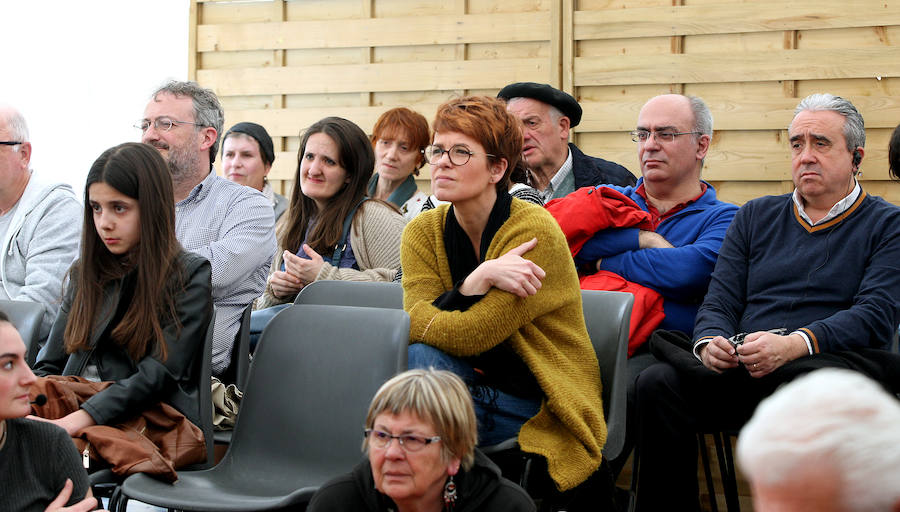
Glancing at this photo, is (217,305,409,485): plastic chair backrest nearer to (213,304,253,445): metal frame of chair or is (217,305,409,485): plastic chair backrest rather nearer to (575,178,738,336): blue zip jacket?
(213,304,253,445): metal frame of chair

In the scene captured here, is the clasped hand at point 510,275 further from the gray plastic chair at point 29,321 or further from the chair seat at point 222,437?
the gray plastic chair at point 29,321

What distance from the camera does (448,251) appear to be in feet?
8.75

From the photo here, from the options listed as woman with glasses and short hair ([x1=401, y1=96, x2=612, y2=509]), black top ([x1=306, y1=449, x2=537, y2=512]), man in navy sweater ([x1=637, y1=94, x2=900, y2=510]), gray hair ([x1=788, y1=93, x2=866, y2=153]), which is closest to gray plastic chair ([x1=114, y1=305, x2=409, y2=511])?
woman with glasses and short hair ([x1=401, y1=96, x2=612, y2=509])

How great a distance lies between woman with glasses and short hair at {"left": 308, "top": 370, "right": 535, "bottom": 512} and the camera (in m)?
2.00

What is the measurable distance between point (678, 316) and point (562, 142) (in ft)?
3.75

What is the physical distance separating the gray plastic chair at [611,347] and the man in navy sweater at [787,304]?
1.00ft

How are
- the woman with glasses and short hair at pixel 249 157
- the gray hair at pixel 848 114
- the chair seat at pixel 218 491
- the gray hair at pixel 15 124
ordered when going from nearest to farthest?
the chair seat at pixel 218 491, the gray hair at pixel 848 114, the gray hair at pixel 15 124, the woman with glasses and short hair at pixel 249 157

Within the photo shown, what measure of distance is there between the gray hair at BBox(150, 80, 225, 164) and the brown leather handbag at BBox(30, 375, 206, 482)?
1396 millimetres

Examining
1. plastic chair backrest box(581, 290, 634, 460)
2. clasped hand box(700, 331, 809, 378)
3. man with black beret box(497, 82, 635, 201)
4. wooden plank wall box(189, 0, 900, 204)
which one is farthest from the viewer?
wooden plank wall box(189, 0, 900, 204)

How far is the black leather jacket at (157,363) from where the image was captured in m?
2.46

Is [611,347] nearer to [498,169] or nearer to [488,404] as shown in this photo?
[488,404]

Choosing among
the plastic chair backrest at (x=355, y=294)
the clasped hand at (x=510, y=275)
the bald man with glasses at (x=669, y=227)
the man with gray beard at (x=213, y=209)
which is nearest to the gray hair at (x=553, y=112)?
the bald man with glasses at (x=669, y=227)

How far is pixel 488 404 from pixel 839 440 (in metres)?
1.59

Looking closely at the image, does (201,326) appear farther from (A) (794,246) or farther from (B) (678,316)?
(A) (794,246)
